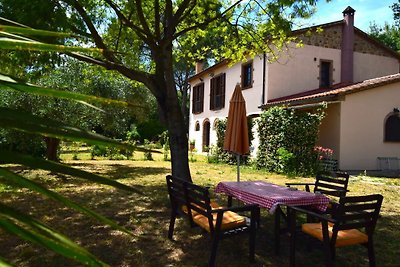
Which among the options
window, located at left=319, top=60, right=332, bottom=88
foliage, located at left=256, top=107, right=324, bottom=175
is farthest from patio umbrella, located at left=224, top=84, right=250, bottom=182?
window, located at left=319, top=60, right=332, bottom=88

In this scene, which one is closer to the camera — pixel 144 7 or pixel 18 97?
pixel 144 7

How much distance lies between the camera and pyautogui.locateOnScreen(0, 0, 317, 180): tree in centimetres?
743

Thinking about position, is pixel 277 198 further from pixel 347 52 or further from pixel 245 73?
pixel 347 52

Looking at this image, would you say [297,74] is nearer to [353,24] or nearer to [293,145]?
[353,24]

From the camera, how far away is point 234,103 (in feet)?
22.8

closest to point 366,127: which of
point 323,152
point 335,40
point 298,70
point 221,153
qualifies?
point 323,152

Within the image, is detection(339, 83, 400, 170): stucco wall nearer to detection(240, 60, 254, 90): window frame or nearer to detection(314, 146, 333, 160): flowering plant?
detection(314, 146, 333, 160): flowering plant

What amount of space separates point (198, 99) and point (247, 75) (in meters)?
8.32

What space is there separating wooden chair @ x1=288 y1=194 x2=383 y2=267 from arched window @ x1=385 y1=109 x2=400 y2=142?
12488mm

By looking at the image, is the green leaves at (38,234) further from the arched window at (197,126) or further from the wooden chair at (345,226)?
the arched window at (197,126)

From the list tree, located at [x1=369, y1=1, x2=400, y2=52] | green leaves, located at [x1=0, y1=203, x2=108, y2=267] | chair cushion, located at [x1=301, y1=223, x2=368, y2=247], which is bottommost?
chair cushion, located at [x1=301, y1=223, x2=368, y2=247]

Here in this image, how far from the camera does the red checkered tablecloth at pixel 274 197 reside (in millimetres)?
4742

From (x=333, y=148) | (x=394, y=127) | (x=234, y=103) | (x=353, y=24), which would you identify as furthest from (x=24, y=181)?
(x=353, y=24)

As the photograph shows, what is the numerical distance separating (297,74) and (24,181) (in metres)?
18.7
